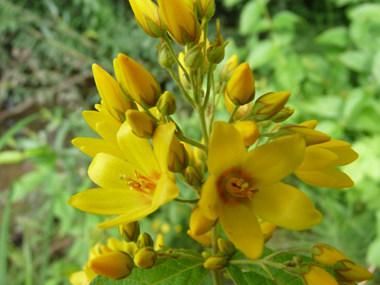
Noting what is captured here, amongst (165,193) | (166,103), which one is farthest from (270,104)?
(165,193)

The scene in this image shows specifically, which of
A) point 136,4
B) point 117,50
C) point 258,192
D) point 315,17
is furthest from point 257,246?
point 315,17

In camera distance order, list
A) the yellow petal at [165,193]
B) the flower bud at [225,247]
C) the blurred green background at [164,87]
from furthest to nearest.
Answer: the blurred green background at [164,87] < the flower bud at [225,247] < the yellow petal at [165,193]

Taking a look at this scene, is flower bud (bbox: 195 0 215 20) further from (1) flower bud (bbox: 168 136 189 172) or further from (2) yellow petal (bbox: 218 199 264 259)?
(2) yellow petal (bbox: 218 199 264 259)

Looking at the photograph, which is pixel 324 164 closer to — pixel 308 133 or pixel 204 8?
pixel 308 133

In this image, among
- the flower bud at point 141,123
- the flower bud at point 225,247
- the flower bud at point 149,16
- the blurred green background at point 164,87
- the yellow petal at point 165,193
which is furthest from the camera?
the blurred green background at point 164,87

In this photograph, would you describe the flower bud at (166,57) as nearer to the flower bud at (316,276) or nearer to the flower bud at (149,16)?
the flower bud at (149,16)

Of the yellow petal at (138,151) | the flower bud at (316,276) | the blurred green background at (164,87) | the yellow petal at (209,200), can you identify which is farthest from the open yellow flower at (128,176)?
the blurred green background at (164,87)
